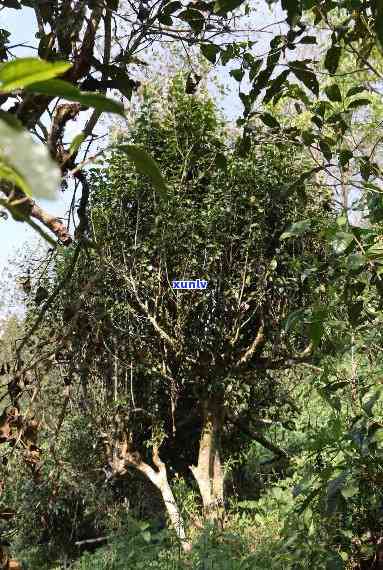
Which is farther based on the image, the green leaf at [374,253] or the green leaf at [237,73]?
the green leaf at [237,73]

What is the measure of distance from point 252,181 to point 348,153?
9.66ft

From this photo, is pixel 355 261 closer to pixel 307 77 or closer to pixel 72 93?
pixel 307 77

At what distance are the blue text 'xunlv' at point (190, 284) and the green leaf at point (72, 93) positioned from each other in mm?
3924

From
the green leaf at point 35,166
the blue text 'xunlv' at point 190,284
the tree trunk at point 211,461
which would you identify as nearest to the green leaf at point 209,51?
the green leaf at point 35,166

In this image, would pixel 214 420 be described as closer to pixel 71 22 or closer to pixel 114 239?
pixel 114 239

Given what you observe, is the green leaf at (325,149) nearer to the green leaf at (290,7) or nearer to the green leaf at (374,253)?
the green leaf at (374,253)

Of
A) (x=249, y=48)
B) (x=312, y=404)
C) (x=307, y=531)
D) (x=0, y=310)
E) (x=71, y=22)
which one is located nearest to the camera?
(x=71, y=22)

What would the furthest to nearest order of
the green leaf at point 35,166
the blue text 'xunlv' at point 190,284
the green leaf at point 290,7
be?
the blue text 'xunlv' at point 190,284 < the green leaf at point 290,7 < the green leaf at point 35,166

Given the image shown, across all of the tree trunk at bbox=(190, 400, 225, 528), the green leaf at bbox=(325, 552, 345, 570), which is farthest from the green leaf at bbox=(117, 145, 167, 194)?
the tree trunk at bbox=(190, 400, 225, 528)

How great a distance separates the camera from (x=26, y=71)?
21 cm

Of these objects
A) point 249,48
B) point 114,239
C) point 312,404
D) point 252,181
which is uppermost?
point 252,181

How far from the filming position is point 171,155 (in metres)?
4.33

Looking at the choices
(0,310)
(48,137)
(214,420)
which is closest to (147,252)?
(214,420)

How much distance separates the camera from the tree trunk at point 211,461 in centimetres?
424
